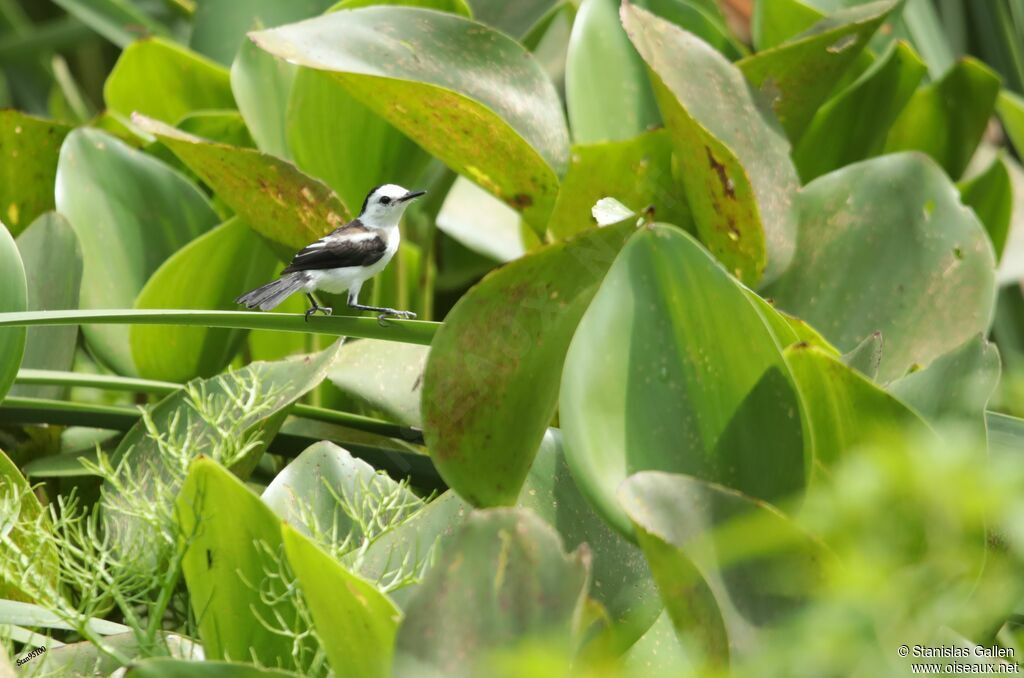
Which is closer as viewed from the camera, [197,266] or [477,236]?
[197,266]

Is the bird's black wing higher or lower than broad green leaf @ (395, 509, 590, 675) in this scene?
lower

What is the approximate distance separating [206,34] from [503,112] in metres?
0.55

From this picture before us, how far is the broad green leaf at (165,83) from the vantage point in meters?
1.09

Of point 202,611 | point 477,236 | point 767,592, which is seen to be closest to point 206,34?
point 477,236

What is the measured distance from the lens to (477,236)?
1.09 m

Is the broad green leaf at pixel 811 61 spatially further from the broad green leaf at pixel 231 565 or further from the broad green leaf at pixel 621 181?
the broad green leaf at pixel 231 565

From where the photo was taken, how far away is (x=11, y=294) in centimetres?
65

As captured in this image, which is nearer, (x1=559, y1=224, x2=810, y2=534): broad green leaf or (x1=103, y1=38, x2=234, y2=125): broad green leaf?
(x1=559, y1=224, x2=810, y2=534): broad green leaf

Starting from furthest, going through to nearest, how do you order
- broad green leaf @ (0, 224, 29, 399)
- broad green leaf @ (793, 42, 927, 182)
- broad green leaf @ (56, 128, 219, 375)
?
broad green leaf @ (793, 42, 927, 182) < broad green leaf @ (56, 128, 219, 375) < broad green leaf @ (0, 224, 29, 399)

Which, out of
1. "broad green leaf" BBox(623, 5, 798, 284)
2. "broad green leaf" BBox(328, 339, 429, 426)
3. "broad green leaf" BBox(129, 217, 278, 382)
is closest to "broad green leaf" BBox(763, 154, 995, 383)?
"broad green leaf" BBox(623, 5, 798, 284)

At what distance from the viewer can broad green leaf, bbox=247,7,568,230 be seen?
0.71 m

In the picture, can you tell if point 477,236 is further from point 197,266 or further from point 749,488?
point 749,488

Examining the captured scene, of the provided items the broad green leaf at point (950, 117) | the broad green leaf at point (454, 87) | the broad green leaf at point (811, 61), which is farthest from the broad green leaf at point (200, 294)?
the broad green leaf at point (950, 117)

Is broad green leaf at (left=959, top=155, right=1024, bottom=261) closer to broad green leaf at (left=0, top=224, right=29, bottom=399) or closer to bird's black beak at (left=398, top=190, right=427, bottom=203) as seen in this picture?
bird's black beak at (left=398, top=190, right=427, bottom=203)
